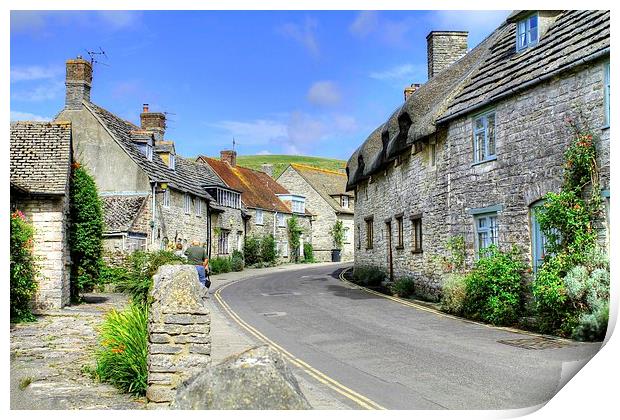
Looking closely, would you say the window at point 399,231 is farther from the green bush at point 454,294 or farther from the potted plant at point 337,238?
the potted plant at point 337,238

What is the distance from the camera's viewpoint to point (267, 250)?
4450 centimetres

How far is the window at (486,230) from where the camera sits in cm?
1495

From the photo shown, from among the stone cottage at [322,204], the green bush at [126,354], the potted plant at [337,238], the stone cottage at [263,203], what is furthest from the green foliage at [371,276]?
the stone cottage at [322,204]

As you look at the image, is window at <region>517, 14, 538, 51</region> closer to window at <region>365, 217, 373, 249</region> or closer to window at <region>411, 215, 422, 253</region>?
window at <region>411, 215, 422, 253</region>

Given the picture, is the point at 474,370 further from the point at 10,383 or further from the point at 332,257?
the point at 332,257

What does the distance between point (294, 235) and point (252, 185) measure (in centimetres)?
493

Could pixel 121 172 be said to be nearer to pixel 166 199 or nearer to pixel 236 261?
pixel 166 199

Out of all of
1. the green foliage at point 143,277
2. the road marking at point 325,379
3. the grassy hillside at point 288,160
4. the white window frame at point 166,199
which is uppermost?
the grassy hillside at point 288,160

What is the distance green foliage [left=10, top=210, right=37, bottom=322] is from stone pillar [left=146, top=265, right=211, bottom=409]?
680 cm

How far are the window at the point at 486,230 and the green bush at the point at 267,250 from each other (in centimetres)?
2936

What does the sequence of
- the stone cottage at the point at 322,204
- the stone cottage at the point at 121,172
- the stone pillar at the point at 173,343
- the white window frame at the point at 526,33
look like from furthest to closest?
the stone cottage at the point at 322,204 → the stone cottage at the point at 121,172 → the white window frame at the point at 526,33 → the stone pillar at the point at 173,343

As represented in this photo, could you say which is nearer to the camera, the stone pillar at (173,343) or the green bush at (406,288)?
the stone pillar at (173,343)

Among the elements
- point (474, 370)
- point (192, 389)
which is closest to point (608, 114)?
point (474, 370)

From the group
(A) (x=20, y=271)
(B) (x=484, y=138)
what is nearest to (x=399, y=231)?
(B) (x=484, y=138)
